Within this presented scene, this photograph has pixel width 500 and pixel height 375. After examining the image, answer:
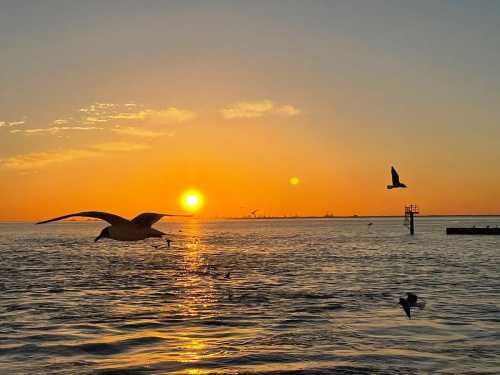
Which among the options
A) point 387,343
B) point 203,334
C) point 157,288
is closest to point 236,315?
point 203,334

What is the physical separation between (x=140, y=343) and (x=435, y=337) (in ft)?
38.3

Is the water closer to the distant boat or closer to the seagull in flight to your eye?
the seagull in flight

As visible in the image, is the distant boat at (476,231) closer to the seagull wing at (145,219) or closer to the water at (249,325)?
the water at (249,325)

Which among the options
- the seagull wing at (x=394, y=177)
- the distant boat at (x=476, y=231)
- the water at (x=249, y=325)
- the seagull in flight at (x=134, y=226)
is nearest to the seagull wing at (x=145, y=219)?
the seagull in flight at (x=134, y=226)

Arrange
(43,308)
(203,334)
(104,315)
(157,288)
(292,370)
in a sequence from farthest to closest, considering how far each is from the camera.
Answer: (157,288) < (43,308) < (104,315) < (203,334) < (292,370)

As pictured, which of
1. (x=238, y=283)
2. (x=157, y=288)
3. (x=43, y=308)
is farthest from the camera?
(x=238, y=283)

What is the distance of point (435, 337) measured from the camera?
22875 mm

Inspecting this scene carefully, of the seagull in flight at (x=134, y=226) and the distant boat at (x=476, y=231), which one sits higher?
the seagull in flight at (x=134, y=226)

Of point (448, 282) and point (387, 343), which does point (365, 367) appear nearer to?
point (387, 343)

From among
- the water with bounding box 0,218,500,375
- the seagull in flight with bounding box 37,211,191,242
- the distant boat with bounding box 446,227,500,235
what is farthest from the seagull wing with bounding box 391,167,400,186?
the distant boat with bounding box 446,227,500,235

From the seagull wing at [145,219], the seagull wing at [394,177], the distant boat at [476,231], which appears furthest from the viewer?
the distant boat at [476,231]

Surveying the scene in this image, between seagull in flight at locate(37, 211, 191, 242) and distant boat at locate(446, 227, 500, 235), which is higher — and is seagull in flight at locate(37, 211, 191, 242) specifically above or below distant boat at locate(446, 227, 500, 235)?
above

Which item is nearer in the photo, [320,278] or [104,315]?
[104,315]

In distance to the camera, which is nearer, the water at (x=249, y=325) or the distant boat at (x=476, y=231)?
the water at (x=249, y=325)
